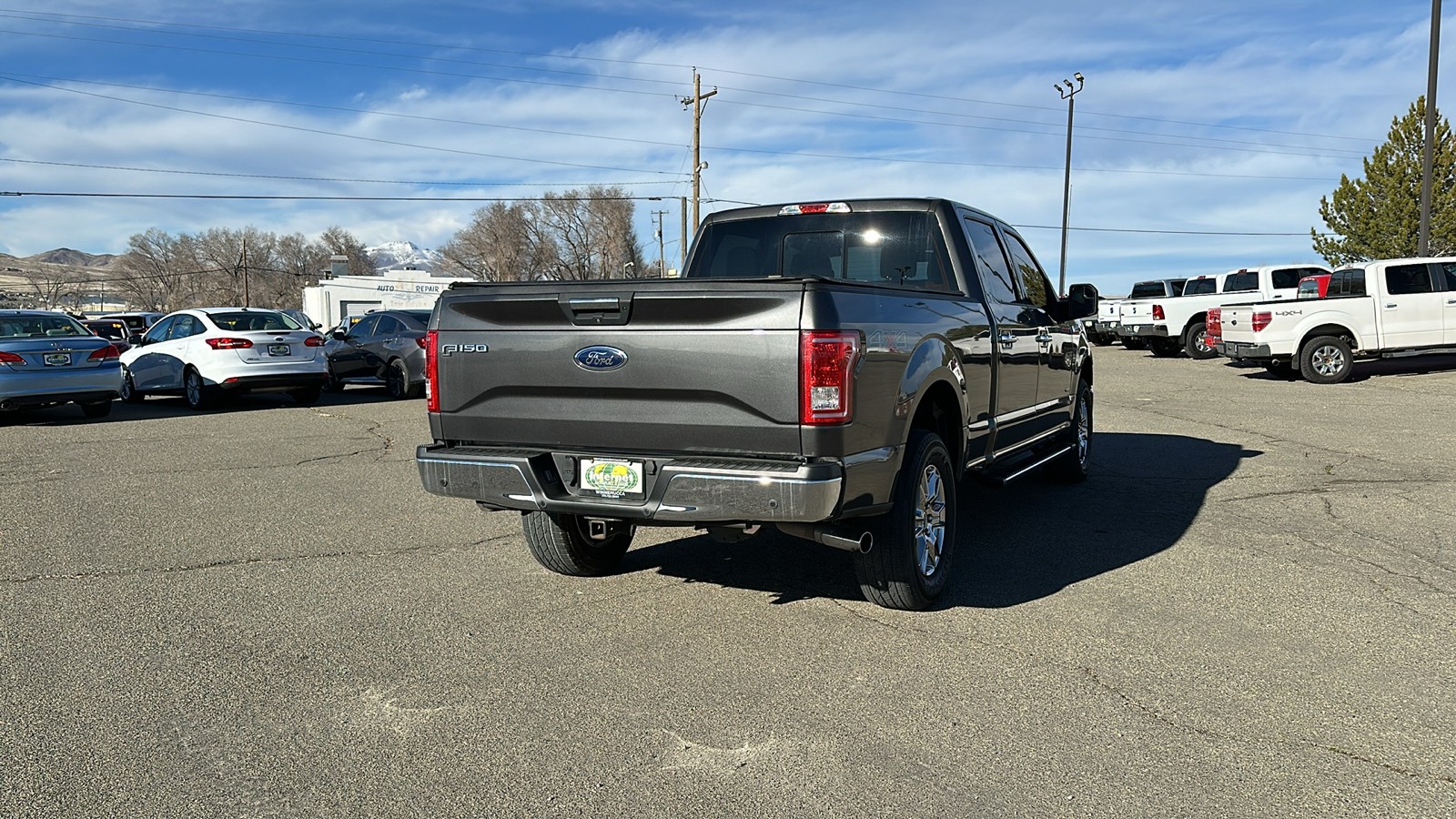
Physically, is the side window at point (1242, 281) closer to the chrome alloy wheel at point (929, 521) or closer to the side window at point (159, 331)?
the side window at point (159, 331)

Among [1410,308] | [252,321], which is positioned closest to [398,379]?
[252,321]

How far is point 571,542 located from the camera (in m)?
5.70

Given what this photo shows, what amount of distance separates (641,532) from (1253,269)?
70.6ft

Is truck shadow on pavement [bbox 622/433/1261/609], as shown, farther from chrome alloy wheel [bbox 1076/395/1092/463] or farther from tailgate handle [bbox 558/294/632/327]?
tailgate handle [bbox 558/294/632/327]

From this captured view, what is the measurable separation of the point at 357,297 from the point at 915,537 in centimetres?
6985

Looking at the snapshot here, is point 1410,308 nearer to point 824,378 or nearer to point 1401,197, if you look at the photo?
point 824,378

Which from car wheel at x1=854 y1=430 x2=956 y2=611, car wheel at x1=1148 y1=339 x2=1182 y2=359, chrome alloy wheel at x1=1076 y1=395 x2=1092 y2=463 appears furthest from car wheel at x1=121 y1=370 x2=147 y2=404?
car wheel at x1=1148 y1=339 x2=1182 y2=359

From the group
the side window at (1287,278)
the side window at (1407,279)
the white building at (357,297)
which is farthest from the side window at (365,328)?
the white building at (357,297)

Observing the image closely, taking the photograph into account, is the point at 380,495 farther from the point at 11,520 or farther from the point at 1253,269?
the point at 1253,269

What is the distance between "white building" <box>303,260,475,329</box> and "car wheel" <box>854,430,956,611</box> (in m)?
62.8

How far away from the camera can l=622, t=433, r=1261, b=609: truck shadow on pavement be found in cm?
566

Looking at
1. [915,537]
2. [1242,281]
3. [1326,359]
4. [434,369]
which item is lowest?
[915,537]

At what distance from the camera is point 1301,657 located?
4566 millimetres

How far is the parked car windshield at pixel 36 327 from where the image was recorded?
542 inches
